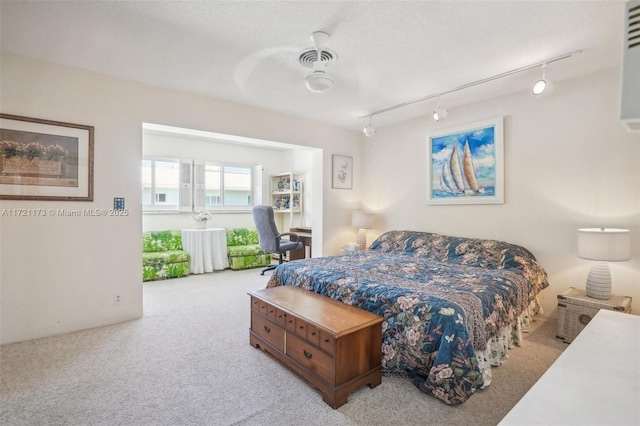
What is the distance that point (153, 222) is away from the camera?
5695 millimetres

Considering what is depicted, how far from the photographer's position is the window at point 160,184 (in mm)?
5652

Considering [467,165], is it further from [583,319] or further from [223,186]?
[223,186]

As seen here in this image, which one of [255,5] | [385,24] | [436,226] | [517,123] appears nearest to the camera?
[255,5]

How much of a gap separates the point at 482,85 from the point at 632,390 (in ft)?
10.8

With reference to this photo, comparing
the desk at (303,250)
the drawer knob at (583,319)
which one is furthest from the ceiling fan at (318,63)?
the desk at (303,250)

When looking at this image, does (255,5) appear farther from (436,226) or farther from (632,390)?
(436,226)

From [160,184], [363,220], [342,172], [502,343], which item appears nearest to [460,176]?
[363,220]

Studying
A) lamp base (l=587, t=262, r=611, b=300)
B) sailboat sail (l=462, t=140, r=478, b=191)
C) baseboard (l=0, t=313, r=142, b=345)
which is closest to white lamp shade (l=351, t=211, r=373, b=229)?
sailboat sail (l=462, t=140, r=478, b=191)

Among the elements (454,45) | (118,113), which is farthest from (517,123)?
(118,113)

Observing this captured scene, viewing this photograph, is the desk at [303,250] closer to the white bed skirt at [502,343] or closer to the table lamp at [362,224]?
the table lamp at [362,224]

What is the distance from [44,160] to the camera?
283cm

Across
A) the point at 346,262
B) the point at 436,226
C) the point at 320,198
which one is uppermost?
the point at 320,198

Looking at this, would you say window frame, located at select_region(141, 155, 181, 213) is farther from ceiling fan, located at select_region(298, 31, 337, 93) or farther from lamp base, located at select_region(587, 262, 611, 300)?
lamp base, located at select_region(587, 262, 611, 300)

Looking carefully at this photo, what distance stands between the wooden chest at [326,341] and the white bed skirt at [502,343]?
693 millimetres
